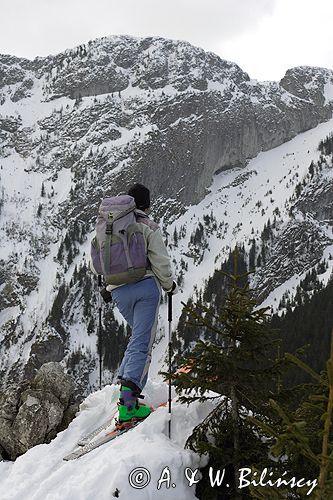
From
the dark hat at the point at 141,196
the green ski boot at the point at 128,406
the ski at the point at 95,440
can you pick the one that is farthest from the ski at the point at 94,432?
the dark hat at the point at 141,196

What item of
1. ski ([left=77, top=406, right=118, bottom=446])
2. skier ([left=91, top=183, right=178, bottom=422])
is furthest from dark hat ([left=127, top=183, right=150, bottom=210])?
ski ([left=77, top=406, right=118, bottom=446])

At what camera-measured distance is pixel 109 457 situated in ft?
17.8

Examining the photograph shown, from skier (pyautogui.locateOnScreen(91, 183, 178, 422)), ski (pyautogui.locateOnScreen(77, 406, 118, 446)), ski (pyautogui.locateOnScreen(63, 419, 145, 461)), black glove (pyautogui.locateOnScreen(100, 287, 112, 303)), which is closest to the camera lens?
ski (pyautogui.locateOnScreen(63, 419, 145, 461))

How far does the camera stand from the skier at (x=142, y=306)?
660 centimetres

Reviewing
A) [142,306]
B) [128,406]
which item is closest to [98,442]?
[128,406]

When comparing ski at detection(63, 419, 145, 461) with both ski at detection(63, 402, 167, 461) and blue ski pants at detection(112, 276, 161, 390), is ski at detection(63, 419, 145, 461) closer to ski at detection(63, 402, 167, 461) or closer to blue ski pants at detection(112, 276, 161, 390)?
ski at detection(63, 402, 167, 461)

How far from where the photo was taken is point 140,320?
267 inches

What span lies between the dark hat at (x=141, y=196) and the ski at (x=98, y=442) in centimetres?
319

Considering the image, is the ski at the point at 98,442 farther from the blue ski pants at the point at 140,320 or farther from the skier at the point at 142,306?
the blue ski pants at the point at 140,320

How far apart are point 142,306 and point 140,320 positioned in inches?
8.1

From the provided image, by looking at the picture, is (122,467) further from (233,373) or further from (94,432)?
(94,432)

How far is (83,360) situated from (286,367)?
5326 inches

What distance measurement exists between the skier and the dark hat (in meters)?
0.22

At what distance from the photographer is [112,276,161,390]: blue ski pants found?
6.71 metres
